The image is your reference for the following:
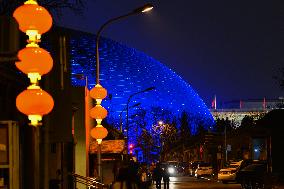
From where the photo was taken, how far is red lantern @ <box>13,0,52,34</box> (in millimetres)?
10930

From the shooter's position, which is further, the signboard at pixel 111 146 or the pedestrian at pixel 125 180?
the signboard at pixel 111 146

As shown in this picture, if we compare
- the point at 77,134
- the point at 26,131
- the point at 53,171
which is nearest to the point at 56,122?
the point at 26,131

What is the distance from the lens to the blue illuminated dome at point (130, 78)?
10938 centimetres

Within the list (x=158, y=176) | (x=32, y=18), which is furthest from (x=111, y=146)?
(x=32, y=18)

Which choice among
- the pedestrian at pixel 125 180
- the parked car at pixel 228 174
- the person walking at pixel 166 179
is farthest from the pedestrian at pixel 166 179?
the pedestrian at pixel 125 180

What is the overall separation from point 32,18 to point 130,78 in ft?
361

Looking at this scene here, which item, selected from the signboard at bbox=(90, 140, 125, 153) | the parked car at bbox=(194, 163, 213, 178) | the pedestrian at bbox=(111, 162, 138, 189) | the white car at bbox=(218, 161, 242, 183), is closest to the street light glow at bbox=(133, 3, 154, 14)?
the signboard at bbox=(90, 140, 125, 153)

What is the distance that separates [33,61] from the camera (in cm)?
1068

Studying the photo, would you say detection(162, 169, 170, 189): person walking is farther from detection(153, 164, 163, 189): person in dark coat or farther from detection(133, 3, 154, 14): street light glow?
detection(133, 3, 154, 14): street light glow

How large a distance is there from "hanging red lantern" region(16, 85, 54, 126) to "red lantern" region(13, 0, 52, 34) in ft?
A: 3.31

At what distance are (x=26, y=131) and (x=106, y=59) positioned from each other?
343ft

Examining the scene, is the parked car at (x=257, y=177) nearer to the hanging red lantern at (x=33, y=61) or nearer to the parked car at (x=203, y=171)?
the hanging red lantern at (x=33, y=61)

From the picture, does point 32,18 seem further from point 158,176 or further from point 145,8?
point 158,176

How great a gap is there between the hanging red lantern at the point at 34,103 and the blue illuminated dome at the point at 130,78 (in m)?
86.2
